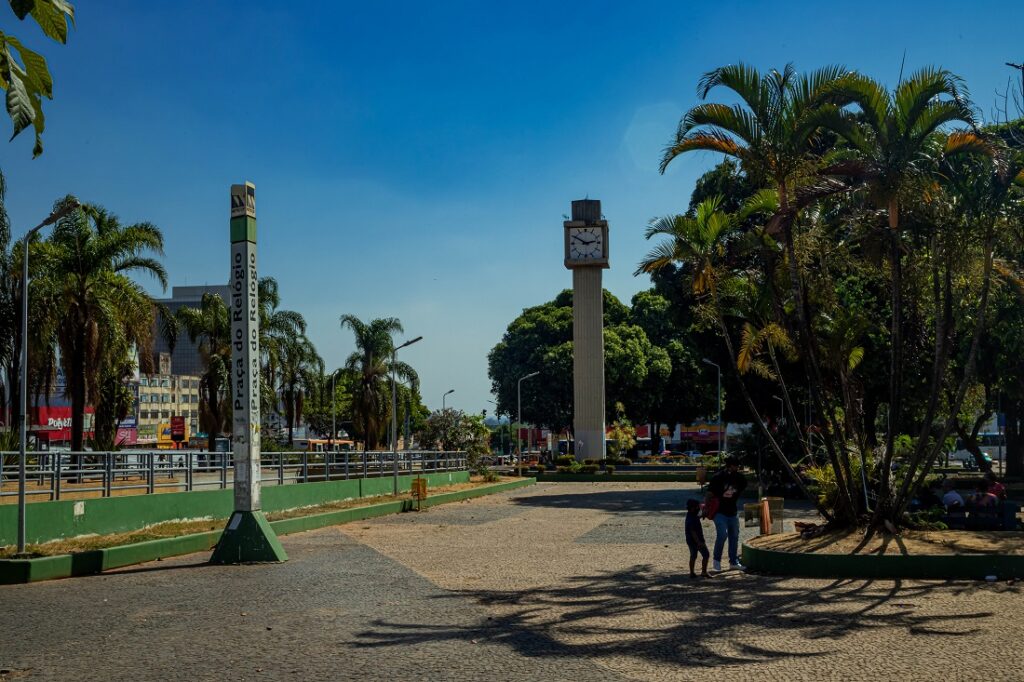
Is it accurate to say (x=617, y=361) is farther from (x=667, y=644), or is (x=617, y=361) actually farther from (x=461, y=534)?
(x=667, y=644)

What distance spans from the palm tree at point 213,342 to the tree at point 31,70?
39991mm

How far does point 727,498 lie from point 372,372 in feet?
158

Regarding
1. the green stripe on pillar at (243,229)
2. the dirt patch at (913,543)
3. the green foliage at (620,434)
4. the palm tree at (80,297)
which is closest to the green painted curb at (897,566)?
the dirt patch at (913,543)

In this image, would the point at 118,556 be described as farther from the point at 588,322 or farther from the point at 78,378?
the point at 588,322

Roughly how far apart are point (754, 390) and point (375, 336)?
2703cm

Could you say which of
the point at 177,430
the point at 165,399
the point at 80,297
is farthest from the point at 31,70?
the point at 165,399

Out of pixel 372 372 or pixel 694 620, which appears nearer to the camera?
pixel 694 620

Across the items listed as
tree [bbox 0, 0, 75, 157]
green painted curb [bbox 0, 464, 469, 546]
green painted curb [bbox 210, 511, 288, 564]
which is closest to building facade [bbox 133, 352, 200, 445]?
green painted curb [bbox 0, 464, 469, 546]

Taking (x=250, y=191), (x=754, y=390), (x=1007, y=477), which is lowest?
(x=1007, y=477)

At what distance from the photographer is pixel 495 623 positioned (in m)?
10.1

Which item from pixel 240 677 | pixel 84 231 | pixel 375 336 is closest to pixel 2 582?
pixel 240 677

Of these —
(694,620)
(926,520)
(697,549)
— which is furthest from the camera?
(926,520)

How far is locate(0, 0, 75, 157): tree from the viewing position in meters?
3.22

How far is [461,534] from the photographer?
2131 cm
